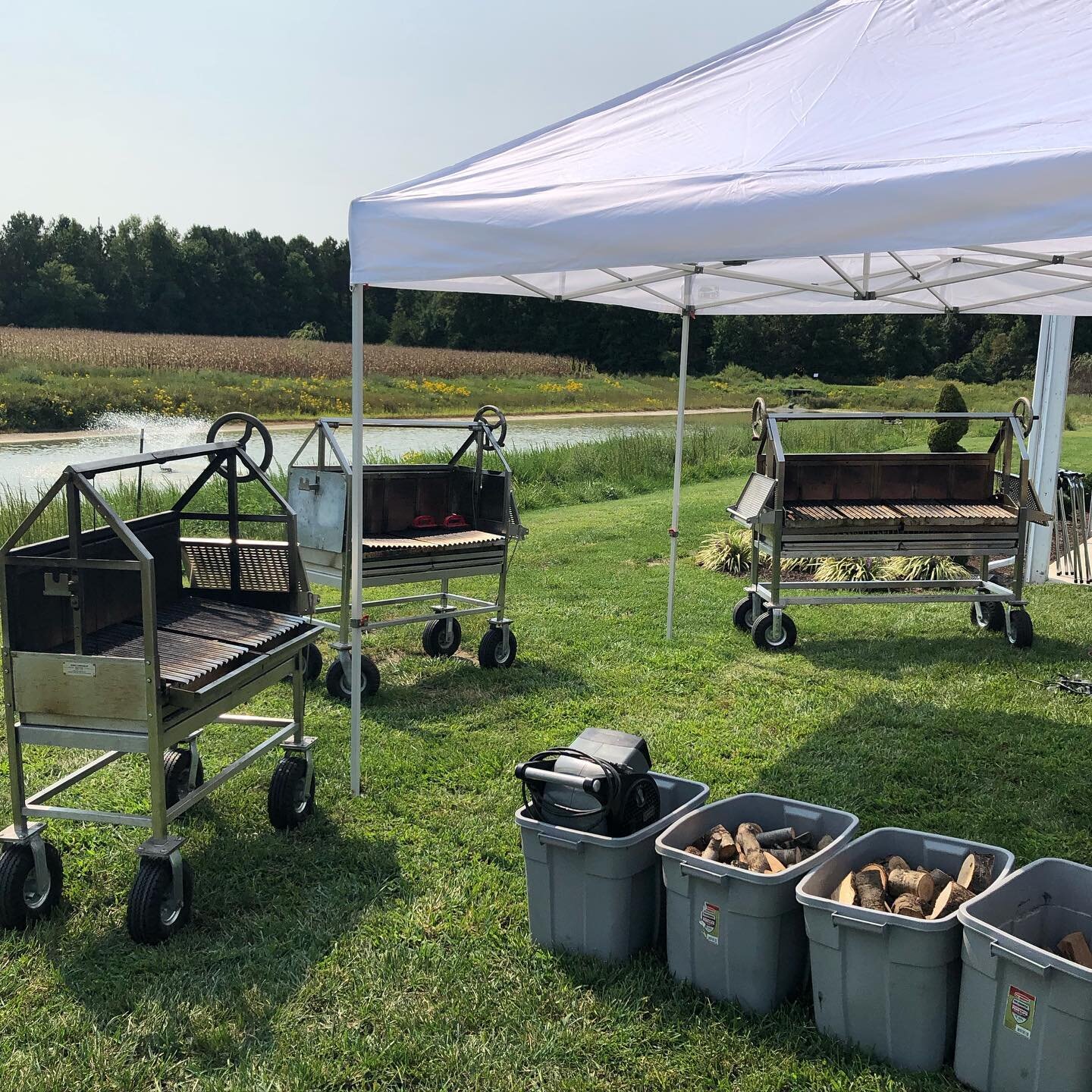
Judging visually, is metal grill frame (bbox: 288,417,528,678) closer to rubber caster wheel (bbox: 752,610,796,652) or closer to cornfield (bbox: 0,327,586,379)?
rubber caster wheel (bbox: 752,610,796,652)

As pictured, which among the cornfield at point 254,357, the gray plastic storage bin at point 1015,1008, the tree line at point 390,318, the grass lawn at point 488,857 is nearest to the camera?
the gray plastic storage bin at point 1015,1008

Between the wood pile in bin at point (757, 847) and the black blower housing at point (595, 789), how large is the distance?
216 millimetres

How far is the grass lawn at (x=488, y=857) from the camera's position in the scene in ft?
9.29

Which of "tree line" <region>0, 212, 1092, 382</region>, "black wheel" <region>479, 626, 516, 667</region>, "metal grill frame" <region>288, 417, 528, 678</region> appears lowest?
"black wheel" <region>479, 626, 516, 667</region>

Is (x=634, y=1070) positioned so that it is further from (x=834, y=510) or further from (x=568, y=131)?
(x=834, y=510)

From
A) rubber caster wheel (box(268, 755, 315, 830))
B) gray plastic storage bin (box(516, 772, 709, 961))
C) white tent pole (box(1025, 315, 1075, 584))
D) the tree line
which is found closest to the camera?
gray plastic storage bin (box(516, 772, 709, 961))

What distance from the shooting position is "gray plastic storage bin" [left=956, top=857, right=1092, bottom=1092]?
97.3 inches

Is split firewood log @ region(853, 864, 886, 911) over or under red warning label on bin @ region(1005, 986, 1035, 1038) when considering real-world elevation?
over

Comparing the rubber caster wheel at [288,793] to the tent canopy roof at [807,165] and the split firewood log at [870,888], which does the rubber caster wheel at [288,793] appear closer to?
the tent canopy roof at [807,165]

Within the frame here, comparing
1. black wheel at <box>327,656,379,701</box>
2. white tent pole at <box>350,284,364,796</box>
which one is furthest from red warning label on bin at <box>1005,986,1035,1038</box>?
black wheel at <box>327,656,379,701</box>

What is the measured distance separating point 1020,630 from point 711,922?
496 cm

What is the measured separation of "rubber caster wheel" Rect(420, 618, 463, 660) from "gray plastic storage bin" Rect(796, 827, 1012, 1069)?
13.8 feet

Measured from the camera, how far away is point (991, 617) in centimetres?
759

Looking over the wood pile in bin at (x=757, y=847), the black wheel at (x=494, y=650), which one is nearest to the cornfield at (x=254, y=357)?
the black wheel at (x=494, y=650)
